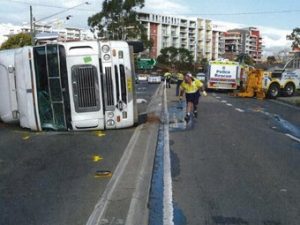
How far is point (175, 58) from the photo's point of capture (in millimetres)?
153250

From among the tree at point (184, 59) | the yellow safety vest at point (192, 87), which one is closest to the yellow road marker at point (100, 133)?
the yellow safety vest at point (192, 87)

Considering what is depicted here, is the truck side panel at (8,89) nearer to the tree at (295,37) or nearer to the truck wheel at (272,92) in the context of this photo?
the truck wheel at (272,92)

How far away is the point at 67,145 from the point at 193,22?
176976 mm

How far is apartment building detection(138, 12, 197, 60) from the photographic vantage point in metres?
168

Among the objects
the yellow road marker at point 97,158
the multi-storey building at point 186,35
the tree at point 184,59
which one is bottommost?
the tree at point 184,59

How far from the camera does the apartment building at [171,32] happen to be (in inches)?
6614

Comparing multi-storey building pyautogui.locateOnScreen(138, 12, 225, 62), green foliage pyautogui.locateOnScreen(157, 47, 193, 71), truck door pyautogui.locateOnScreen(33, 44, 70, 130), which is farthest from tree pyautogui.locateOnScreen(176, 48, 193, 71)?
truck door pyautogui.locateOnScreen(33, 44, 70, 130)

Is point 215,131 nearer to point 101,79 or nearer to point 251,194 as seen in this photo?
point 101,79

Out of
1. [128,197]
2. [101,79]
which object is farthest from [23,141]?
[128,197]

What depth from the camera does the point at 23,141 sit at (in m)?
14.0

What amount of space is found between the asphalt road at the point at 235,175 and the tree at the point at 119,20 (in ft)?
205

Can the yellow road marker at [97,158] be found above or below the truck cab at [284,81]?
above

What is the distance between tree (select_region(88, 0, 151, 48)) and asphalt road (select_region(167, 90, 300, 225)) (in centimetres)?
6263

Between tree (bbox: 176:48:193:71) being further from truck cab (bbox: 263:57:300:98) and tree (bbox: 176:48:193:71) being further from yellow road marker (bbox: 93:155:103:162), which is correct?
yellow road marker (bbox: 93:155:103:162)
